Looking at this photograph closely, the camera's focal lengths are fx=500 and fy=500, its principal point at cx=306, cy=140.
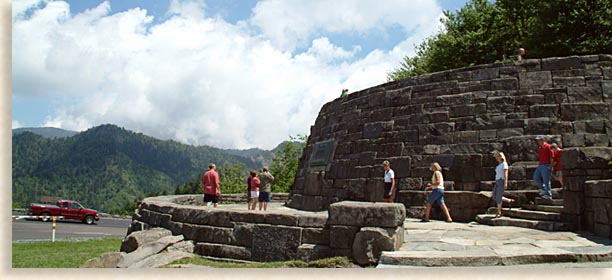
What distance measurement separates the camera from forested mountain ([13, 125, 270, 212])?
10406cm

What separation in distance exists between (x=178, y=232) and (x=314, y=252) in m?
3.03

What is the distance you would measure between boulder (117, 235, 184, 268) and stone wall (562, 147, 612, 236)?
628 centimetres

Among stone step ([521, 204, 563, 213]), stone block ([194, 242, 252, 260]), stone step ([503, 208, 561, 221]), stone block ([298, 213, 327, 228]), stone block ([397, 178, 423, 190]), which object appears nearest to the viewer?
stone block ([298, 213, 327, 228])

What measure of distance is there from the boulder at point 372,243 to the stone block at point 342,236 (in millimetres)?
153

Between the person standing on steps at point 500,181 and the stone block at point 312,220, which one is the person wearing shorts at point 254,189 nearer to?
the stone block at point 312,220

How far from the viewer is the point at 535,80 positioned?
1106cm

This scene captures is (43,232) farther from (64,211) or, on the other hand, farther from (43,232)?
(64,211)

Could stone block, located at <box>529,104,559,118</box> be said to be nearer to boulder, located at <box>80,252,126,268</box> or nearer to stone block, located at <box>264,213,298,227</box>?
stone block, located at <box>264,213,298,227</box>

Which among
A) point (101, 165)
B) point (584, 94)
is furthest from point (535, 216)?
point (101, 165)

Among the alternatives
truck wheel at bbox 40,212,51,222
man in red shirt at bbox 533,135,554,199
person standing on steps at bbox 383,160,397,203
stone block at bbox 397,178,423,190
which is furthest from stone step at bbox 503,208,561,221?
truck wheel at bbox 40,212,51,222

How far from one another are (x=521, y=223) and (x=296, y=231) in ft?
13.1

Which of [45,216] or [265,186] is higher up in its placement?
[265,186]

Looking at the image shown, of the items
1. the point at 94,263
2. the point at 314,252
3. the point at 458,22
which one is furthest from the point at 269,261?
the point at 458,22

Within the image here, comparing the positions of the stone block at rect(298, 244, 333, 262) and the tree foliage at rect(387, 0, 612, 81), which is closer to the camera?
the stone block at rect(298, 244, 333, 262)
